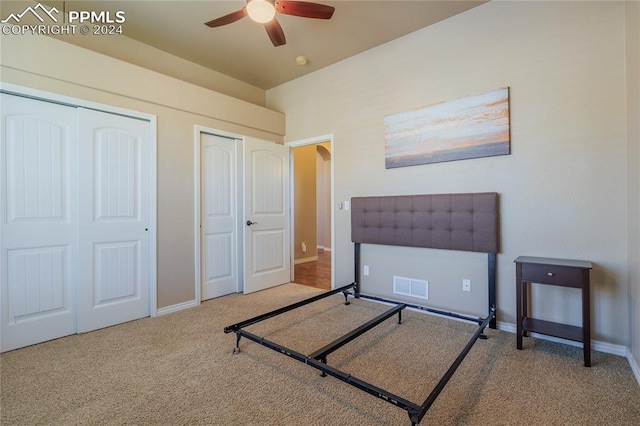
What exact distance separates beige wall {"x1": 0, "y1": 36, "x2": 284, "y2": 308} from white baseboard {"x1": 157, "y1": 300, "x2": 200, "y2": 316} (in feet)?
Result: 0.12

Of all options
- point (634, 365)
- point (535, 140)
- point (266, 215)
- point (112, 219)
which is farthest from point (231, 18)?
point (634, 365)

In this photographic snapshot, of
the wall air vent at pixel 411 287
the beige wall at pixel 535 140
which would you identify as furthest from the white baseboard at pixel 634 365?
the wall air vent at pixel 411 287

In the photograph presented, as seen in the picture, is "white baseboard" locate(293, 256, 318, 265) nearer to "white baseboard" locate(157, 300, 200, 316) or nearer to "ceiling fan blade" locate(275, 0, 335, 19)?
"white baseboard" locate(157, 300, 200, 316)

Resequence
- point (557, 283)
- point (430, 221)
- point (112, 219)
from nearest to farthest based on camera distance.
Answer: point (557, 283) < point (112, 219) < point (430, 221)

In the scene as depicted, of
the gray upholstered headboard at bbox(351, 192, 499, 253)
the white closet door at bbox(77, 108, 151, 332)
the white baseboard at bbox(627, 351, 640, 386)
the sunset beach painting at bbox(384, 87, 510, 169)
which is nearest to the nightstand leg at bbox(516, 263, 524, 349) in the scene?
the gray upholstered headboard at bbox(351, 192, 499, 253)

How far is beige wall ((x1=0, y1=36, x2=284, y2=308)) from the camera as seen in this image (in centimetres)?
238

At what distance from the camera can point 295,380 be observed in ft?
6.14

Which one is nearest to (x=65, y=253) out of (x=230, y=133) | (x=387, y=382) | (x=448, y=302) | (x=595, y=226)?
(x=230, y=133)

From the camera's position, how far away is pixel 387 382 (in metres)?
1.83

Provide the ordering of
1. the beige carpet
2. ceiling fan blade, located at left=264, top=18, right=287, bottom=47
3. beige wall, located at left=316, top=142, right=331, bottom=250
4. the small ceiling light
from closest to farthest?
1. the beige carpet
2. the small ceiling light
3. ceiling fan blade, located at left=264, top=18, right=287, bottom=47
4. beige wall, located at left=316, top=142, right=331, bottom=250

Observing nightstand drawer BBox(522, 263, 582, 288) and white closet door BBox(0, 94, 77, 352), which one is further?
white closet door BBox(0, 94, 77, 352)

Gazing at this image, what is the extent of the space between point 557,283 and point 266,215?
326 centimetres

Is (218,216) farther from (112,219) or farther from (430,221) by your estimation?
(430,221)

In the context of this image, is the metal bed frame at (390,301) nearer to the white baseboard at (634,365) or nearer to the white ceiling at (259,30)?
the white baseboard at (634,365)
